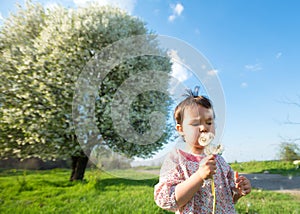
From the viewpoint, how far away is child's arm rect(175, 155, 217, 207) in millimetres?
1570

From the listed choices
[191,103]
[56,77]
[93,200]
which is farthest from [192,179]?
[56,77]

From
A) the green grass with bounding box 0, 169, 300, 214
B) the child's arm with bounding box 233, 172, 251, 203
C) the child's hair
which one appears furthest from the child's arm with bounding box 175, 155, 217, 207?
the green grass with bounding box 0, 169, 300, 214

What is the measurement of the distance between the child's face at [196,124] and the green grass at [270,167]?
1297 centimetres

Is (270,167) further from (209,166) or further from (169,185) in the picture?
(209,166)

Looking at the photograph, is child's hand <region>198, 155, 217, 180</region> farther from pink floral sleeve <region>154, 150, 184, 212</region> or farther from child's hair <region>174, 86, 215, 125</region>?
child's hair <region>174, 86, 215, 125</region>

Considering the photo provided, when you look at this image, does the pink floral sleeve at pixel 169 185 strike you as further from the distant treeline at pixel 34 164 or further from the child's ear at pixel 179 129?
the distant treeline at pixel 34 164

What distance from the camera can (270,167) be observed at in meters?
15.4

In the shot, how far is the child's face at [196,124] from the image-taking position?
6.17ft

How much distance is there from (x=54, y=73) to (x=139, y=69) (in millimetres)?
2810

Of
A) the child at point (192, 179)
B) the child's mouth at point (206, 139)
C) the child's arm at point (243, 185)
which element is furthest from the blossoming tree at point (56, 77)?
the child's mouth at point (206, 139)

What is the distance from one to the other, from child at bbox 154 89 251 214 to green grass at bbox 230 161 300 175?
501 inches

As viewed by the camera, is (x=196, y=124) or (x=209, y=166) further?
(x=196, y=124)

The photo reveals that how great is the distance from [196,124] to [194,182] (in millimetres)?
420

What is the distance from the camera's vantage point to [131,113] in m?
7.41
